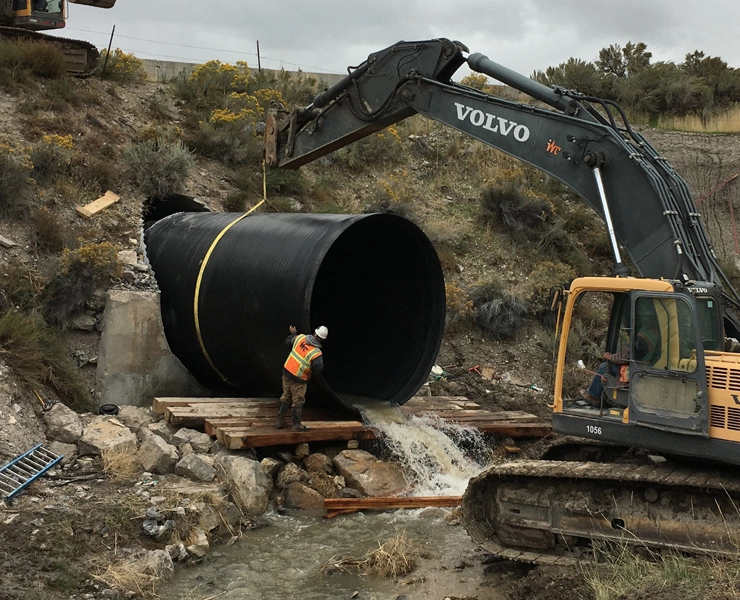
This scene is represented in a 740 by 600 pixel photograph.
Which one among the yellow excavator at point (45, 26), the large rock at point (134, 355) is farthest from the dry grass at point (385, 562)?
the yellow excavator at point (45, 26)

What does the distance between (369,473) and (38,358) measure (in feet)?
14.5

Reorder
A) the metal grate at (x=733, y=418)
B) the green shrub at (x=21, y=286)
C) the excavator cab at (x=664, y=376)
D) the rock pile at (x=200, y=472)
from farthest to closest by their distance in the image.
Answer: the green shrub at (x=21, y=286), the rock pile at (x=200, y=472), the excavator cab at (x=664, y=376), the metal grate at (x=733, y=418)

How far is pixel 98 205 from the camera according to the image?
13.6m

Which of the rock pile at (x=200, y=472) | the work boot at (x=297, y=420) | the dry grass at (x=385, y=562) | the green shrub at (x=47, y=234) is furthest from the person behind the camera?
the green shrub at (x=47, y=234)

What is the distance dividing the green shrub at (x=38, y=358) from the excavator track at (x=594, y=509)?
226 inches

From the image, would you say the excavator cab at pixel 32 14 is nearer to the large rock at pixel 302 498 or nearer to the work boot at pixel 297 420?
the work boot at pixel 297 420

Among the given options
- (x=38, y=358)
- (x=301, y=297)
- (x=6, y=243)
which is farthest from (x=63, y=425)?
(x=6, y=243)

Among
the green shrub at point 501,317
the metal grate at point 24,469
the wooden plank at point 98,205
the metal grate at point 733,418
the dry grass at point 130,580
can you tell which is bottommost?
the dry grass at point 130,580

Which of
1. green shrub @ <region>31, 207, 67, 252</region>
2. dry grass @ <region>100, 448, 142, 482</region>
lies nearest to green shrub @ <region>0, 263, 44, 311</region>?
green shrub @ <region>31, 207, 67, 252</region>

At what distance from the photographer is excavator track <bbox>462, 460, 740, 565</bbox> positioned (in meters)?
6.46

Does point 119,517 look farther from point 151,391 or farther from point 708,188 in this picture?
point 708,188

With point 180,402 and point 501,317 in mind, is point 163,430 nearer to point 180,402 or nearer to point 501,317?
point 180,402

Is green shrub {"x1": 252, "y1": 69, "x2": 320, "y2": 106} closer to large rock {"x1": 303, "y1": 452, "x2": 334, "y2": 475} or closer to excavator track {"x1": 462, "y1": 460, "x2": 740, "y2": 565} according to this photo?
large rock {"x1": 303, "y1": 452, "x2": 334, "y2": 475}

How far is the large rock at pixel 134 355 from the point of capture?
A: 11.7 metres
